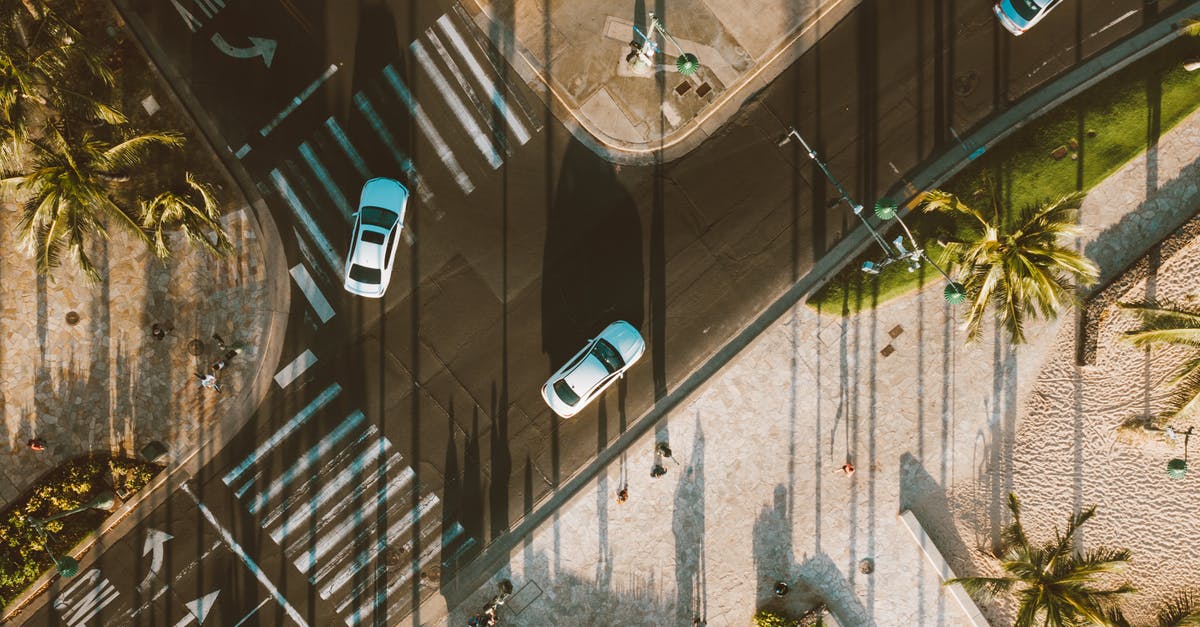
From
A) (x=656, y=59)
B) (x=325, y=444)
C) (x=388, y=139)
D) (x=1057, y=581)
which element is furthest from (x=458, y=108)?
(x=1057, y=581)

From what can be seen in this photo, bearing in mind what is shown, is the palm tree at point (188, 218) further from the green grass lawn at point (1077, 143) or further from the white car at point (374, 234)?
the green grass lawn at point (1077, 143)

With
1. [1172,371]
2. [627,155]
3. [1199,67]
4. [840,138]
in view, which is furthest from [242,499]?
[1199,67]

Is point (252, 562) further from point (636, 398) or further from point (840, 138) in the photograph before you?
point (840, 138)

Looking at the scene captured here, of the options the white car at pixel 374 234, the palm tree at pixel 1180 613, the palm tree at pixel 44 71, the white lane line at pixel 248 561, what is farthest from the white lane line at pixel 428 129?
the palm tree at pixel 1180 613

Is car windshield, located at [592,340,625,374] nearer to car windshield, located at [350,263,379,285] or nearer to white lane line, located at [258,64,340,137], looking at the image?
car windshield, located at [350,263,379,285]

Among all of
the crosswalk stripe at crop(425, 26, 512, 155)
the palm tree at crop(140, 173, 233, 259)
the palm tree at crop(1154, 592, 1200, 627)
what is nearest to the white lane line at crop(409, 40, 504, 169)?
the crosswalk stripe at crop(425, 26, 512, 155)
